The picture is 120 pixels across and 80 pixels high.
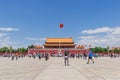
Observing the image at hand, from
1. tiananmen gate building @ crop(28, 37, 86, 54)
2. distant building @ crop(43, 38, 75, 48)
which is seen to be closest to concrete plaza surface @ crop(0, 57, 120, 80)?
tiananmen gate building @ crop(28, 37, 86, 54)

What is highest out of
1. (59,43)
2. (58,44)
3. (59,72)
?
(59,43)

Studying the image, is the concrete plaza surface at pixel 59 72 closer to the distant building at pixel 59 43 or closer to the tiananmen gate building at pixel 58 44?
the tiananmen gate building at pixel 58 44

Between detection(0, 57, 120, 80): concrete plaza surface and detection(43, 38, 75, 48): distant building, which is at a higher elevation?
detection(43, 38, 75, 48): distant building

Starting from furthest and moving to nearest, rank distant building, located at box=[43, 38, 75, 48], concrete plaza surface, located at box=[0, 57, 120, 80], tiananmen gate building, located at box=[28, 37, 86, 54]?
distant building, located at box=[43, 38, 75, 48]
tiananmen gate building, located at box=[28, 37, 86, 54]
concrete plaza surface, located at box=[0, 57, 120, 80]

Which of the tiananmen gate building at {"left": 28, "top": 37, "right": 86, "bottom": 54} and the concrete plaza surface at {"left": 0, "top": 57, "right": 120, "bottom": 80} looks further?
the tiananmen gate building at {"left": 28, "top": 37, "right": 86, "bottom": 54}

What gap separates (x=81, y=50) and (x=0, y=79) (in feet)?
401

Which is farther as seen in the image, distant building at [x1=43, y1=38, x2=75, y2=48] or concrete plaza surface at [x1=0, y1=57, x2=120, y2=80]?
distant building at [x1=43, y1=38, x2=75, y2=48]

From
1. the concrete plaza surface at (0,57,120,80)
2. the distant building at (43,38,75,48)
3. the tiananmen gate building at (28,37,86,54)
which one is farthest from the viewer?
the distant building at (43,38,75,48)

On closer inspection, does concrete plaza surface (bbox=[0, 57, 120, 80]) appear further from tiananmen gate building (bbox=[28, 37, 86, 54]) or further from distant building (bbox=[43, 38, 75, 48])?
distant building (bbox=[43, 38, 75, 48])

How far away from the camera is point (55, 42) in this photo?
146 metres

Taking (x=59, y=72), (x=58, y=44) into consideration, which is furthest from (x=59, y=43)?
(x=59, y=72)

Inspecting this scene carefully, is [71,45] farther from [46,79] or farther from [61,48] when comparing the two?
[46,79]

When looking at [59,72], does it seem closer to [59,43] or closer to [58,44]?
[59,43]

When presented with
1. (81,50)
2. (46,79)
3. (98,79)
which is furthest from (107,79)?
(81,50)
